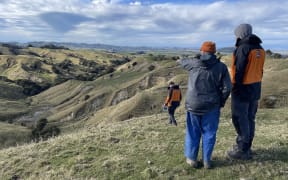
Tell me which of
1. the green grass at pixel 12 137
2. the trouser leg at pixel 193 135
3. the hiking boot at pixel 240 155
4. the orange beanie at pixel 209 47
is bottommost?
the green grass at pixel 12 137

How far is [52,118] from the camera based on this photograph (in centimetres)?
5756

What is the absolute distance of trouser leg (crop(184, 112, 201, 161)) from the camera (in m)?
6.94

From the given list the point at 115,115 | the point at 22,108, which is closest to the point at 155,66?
the point at 22,108

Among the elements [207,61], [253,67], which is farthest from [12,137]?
[253,67]

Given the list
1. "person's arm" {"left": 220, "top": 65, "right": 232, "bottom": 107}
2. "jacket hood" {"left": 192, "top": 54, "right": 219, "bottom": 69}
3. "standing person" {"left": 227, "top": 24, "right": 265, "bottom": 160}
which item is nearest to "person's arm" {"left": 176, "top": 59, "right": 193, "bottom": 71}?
"jacket hood" {"left": 192, "top": 54, "right": 219, "bottom": 69}

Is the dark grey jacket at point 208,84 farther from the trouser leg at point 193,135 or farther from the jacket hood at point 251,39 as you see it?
the jacket hood at point 251,39

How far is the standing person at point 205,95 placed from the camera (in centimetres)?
661

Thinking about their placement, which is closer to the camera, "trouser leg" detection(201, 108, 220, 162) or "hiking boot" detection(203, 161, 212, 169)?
"trouser leg" detection(201, 108, 220, 162)

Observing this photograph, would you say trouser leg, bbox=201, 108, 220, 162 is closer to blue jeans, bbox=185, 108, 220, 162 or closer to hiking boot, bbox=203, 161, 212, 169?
blue jeans, bbox=185, 108, 220, 162

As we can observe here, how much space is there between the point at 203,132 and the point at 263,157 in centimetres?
160

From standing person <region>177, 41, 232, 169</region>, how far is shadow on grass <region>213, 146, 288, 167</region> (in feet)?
1.52

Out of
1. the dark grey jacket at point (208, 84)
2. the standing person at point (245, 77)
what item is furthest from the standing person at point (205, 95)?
the standing person at point (245, 77)

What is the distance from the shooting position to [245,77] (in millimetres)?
6797

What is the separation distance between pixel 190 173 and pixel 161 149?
6.17ft
